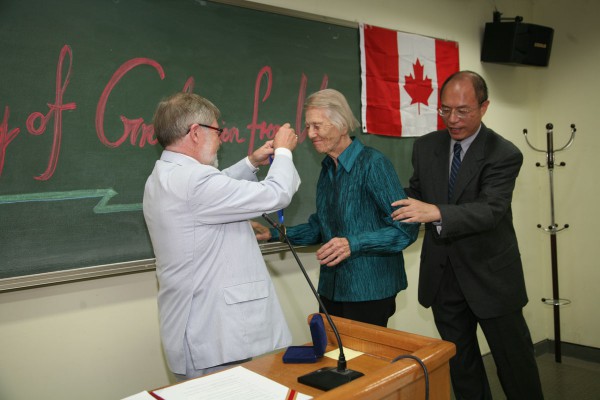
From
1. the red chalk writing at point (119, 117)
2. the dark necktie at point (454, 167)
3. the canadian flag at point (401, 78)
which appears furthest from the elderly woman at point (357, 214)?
the canadian flag at point (401, 78)

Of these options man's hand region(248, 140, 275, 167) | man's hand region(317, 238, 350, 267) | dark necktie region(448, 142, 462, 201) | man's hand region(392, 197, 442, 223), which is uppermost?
man's hand region(248, 140, 275, 167)

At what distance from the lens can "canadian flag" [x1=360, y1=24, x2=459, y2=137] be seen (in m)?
2.94

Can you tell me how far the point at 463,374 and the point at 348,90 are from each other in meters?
1.59

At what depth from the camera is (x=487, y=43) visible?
141 inches

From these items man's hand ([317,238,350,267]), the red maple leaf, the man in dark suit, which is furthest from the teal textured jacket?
the red maple leaf

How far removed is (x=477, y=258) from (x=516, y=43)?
78.4 inches

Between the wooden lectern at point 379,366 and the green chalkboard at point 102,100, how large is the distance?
1.05m

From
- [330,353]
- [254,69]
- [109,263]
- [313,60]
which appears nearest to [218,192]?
[330,353]

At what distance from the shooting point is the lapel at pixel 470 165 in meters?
2.14

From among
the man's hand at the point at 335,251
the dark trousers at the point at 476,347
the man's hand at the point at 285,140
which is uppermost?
the man's hand at the point at 285,140

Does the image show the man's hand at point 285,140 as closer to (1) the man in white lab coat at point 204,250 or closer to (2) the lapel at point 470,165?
(1) the man in white lab coat at point 204,250

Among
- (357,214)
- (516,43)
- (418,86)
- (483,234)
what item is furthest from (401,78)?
(357,214)

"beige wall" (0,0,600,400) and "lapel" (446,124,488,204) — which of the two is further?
"lapel" (446,124,488,204)

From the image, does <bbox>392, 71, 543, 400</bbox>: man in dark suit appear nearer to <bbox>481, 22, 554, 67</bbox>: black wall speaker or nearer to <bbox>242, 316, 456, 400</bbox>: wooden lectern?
<bbox>242, 316, 456, 400</bbox>: wooden lectern
